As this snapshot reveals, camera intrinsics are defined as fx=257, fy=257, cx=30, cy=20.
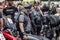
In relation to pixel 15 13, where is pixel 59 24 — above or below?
below

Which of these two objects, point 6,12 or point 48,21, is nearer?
point 6,12

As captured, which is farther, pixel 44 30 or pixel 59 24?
pixel 44 30

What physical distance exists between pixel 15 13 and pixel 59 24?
2135 millimetres

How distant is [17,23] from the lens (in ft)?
21.7

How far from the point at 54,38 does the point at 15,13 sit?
240cm

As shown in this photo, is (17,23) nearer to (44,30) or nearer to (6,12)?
(6,12)

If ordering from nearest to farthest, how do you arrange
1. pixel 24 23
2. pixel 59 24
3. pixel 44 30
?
pixel 24 23, pixel 59 24, pixel 44 30

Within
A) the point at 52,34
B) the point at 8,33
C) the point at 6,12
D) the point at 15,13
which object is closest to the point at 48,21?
the point at 52,34

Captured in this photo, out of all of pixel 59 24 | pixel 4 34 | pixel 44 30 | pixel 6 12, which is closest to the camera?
pixel 4 34

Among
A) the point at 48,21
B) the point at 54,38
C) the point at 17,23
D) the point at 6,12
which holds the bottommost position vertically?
the point at 54,38

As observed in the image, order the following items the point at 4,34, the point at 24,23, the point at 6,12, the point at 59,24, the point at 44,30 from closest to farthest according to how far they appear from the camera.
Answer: the point at 4,34, the point at 6,12, the point at 24,23, the point at 59,24, the point at 44,30

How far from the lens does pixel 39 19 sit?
955cm

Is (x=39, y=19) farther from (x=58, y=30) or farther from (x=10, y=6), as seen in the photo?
(x=10, y=6)

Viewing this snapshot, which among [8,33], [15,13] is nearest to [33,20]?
[15,13]
